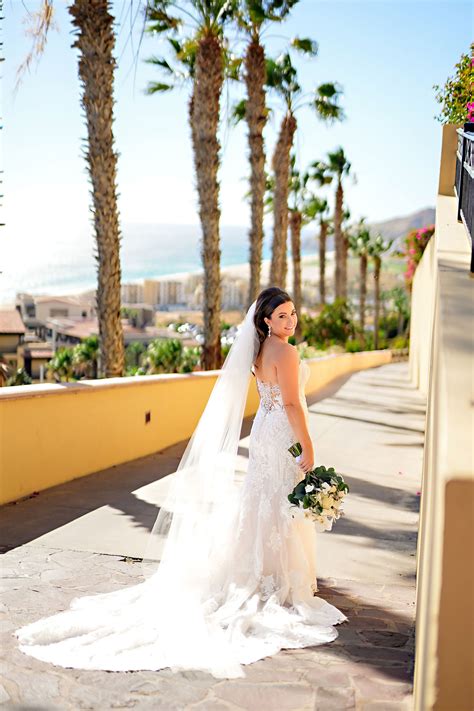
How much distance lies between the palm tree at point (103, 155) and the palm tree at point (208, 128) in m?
5.02

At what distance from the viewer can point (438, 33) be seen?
2364 centimetres

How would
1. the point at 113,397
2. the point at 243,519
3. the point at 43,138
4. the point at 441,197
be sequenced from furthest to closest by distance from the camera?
the point at 43,138, the point at 441,197, the point at 113,397, the point at 243,519

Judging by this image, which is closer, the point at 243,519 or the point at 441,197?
the point at 243,519

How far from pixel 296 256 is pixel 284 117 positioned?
1215 centimetres

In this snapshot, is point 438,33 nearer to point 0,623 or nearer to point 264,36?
point 264,36

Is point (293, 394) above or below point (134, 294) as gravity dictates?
above

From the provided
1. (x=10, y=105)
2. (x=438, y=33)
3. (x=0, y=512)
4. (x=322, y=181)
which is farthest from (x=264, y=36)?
(x=322, y=181)

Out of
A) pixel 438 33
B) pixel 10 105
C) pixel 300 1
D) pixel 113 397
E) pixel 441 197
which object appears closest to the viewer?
pixel 113 397

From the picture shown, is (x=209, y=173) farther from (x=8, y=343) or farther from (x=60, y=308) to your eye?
(x=60, y=308)

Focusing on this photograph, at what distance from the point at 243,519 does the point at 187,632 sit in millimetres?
977

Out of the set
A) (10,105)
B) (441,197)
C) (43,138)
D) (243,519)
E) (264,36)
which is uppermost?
(43,138)

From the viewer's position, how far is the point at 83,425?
8.99 metres

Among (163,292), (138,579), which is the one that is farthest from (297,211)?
(163,292)

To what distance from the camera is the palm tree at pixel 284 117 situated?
23.9m
